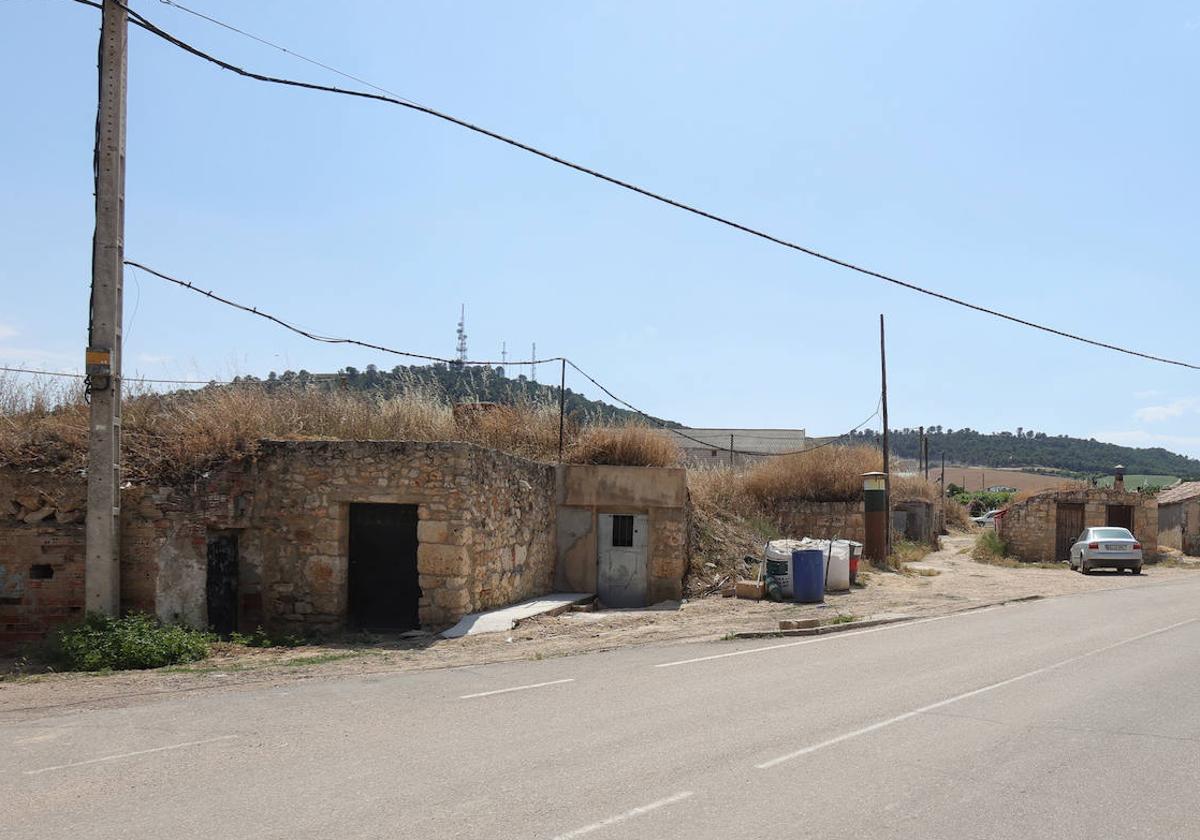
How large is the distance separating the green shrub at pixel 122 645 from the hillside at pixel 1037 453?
128392 millimetres

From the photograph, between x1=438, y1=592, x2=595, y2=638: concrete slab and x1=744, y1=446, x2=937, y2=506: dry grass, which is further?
x1=744, y1=446, x2=937, y2=506: dry grass

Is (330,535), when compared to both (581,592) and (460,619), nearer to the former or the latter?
(460,619)

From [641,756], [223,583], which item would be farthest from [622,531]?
[641,756]

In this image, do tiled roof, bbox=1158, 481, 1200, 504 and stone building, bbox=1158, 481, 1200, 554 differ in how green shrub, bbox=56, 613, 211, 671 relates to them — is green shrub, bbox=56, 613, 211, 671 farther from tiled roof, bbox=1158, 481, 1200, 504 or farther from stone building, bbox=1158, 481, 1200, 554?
tiled roof, bbox=1158, 481, 1200, 504

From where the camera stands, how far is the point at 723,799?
237 inches

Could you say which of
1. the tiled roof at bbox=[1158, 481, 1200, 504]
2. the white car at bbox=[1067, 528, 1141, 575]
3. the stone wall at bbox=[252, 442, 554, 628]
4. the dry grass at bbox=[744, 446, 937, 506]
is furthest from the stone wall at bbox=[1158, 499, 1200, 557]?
the stone wall at bbox=[252, 442, 554, 628]

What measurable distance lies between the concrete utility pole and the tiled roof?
36509 millimetres

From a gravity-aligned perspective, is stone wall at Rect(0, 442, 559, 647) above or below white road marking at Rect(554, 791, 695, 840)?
above

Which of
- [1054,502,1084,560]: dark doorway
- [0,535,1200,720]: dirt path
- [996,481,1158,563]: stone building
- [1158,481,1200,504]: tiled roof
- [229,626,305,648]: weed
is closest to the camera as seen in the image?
[0,535,1200,720]: dirt path

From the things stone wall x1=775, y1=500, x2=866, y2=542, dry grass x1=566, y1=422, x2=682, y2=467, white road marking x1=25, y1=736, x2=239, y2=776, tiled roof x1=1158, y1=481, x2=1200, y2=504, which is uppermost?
dry grass x1=566, y1=422, x2=682, y2=467

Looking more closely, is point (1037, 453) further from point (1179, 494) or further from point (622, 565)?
point (622, 565)

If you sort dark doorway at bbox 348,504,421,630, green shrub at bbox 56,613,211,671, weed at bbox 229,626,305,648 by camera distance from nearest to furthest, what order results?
green shrub at bbox 56,613,211,671 → weed at bbox 229,626,305,648 → dark doorway at bbox 348,504,421,630

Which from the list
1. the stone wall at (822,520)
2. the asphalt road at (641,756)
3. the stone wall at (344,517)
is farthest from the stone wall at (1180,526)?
the stone wall at (344,517)

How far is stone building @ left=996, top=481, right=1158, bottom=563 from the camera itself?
34.6 m
